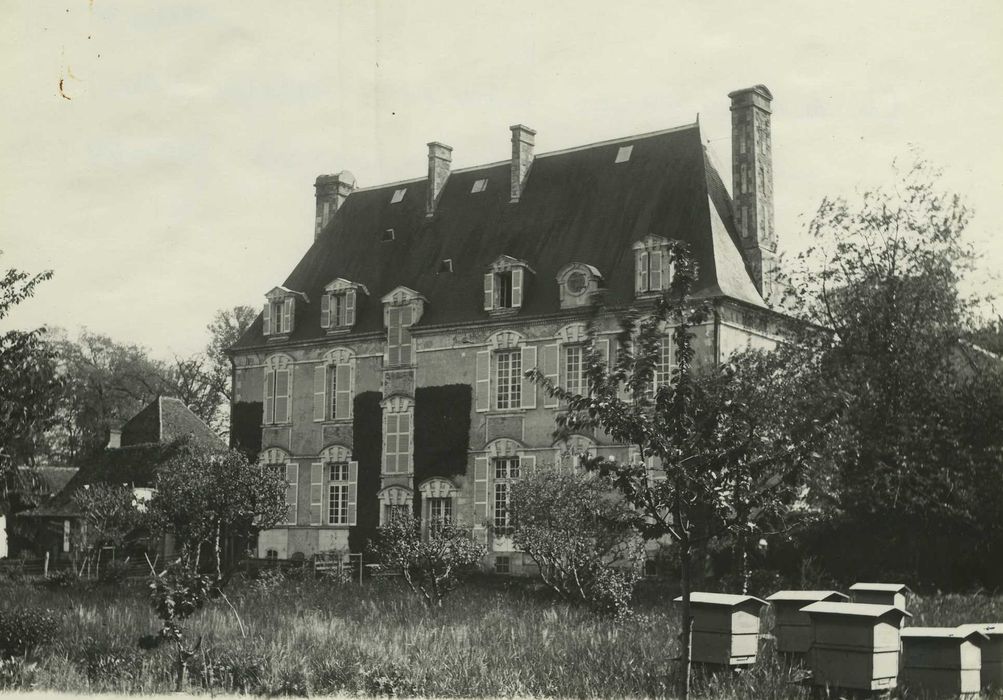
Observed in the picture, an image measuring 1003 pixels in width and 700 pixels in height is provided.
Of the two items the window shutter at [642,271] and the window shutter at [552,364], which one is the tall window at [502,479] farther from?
the window shutter at [642,271]

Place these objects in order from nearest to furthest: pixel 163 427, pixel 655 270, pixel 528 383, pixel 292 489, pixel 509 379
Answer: pixel 655 270, pixel 528 383, pixel 509 379, pixel 292 489, pixel 163 427

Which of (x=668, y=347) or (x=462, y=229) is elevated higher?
(x=462, y=229)

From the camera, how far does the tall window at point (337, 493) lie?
31547 millimetres

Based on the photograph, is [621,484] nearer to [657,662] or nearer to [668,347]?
[657,662]

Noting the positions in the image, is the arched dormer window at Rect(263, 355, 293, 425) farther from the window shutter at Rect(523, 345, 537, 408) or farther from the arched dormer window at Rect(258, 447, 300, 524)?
the window shutter at Rect(523, 345, 537, 408)

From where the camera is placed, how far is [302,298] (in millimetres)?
33812

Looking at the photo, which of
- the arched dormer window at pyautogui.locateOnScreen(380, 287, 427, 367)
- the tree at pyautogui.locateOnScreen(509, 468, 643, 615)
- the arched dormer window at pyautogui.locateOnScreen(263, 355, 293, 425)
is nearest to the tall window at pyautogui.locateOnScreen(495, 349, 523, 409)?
the arched dormer window at pyautogui.locateOnScreen(380, 287, 427, 367)

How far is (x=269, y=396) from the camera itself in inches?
1312

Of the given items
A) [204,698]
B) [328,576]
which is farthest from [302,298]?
[204,698]

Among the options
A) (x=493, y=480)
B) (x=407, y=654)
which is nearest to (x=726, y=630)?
(x=407, y=654)

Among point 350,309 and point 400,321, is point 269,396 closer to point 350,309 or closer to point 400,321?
point 350,309

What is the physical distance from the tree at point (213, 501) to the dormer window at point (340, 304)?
8.38 meters

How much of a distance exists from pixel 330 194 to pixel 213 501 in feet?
51.5

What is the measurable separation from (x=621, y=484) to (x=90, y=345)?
4856cm
